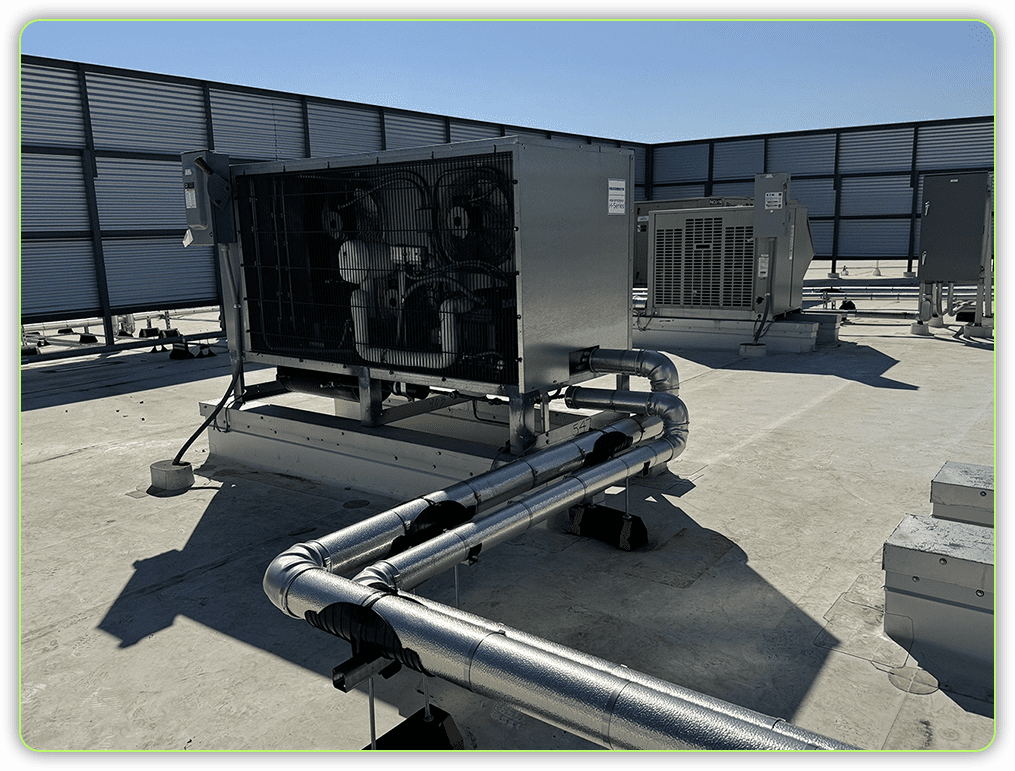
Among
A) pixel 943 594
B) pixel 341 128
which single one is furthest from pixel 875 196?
pixel 943 594

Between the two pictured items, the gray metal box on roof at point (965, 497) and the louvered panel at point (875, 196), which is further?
the louvered panel at point (875, 196)

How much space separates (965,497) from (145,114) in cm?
1325

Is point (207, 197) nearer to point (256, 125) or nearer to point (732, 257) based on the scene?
point (732, 257)

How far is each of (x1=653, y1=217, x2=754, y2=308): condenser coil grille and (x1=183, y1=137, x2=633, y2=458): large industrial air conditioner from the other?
6283 mm

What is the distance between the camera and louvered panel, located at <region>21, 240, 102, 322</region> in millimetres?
11875

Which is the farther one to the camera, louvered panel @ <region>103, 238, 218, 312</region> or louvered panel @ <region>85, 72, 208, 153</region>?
louvered panel @ <region>103, 238, 218, 312</region>

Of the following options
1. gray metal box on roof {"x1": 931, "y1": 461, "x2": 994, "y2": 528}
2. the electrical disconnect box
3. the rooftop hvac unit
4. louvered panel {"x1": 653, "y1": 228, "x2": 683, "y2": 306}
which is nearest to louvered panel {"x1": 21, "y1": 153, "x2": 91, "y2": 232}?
the electrical disconnect box

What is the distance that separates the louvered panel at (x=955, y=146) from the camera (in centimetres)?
2138

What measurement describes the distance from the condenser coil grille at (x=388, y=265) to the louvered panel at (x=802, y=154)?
21.2m

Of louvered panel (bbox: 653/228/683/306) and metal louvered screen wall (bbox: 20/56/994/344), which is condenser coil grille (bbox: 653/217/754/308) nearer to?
louvered panel (bbox: 653/228/683/306)

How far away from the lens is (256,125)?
47.7 feet

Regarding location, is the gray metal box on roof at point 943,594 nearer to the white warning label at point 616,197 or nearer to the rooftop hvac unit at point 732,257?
the white warning label at point 616,197

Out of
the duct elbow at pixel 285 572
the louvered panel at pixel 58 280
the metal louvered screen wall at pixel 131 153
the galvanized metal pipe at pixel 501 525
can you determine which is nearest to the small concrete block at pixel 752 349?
the metal louvered screen wall at pixel 131 153

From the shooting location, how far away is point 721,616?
3.51 metres
